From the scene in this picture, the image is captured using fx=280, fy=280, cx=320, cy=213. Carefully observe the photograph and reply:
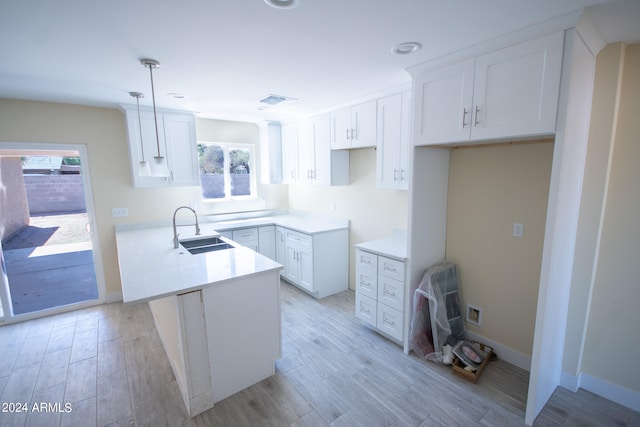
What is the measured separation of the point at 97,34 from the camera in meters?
1.65

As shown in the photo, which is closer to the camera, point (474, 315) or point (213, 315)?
point (213, 315)

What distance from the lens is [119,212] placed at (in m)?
3.63

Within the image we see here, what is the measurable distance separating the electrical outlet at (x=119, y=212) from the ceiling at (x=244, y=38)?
1.45 meters

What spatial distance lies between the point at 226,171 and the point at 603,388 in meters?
4.80

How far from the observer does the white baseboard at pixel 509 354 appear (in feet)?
7.65

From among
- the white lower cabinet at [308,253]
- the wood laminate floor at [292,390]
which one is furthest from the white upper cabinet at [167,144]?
the wood laminate floor at [292,390]

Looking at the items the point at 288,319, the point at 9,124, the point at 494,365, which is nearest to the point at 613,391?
the point at 494,365

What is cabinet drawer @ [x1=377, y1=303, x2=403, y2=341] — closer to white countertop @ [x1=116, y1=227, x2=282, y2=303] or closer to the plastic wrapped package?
the plastic wrapped package

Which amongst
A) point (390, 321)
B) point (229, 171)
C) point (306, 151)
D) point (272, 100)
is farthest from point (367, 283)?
point (229, 171)

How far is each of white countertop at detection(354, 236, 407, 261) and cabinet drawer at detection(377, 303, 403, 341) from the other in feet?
1.73

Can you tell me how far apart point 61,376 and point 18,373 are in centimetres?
40

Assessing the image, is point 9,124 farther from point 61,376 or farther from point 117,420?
point 117,420

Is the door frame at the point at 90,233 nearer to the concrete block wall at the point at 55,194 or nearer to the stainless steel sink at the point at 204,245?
the concrete block wall at the point at 55,194

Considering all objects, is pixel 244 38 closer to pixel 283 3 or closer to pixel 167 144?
pixel 283 3
